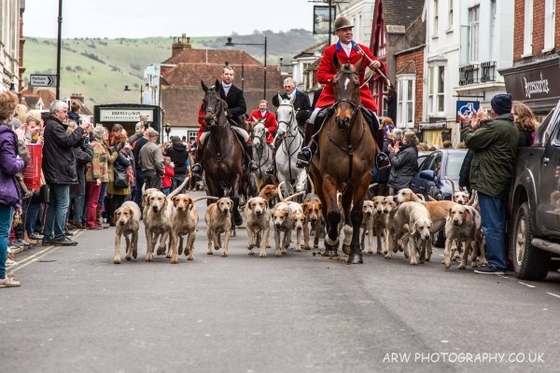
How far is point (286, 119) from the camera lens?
71.5 feet

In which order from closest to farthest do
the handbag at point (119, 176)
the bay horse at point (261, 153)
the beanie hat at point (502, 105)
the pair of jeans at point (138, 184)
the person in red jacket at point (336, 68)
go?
the beanie hat at point (502, 105)
the person in red jacket at point (336, 68)
the bay horse at point (261, 153)
the handbag at point (119, 176)
the pair of jeans at point (138, 184)

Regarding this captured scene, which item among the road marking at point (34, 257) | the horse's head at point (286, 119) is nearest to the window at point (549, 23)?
the horse's head at point (286, 119)

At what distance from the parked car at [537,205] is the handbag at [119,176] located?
12.4 m

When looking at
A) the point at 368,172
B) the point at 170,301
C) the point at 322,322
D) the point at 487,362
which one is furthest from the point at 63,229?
the point at 487,362

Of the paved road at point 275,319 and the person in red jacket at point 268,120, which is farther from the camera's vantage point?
the person in red jacket at point 268,120

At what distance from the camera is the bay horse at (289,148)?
21.8 metres

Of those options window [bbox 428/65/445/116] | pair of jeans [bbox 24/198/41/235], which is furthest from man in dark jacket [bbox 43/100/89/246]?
window [bbox 428/65/445/116]

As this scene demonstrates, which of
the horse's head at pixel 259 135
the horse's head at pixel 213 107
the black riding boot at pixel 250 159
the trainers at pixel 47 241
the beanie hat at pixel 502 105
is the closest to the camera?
the beanie hat at pixel 502 105

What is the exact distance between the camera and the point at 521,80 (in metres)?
33.5

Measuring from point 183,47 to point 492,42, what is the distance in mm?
87860

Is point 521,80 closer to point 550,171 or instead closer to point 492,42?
point 492,42

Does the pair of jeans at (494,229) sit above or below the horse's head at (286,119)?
below

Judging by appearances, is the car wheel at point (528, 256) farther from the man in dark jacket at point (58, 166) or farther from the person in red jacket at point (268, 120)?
the person in red jacket at point (268, 120)

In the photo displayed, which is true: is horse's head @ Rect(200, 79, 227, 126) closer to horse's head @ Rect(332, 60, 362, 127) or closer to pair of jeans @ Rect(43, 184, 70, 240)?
pair of jeans @ Rect(43, 184, 70, 240)
